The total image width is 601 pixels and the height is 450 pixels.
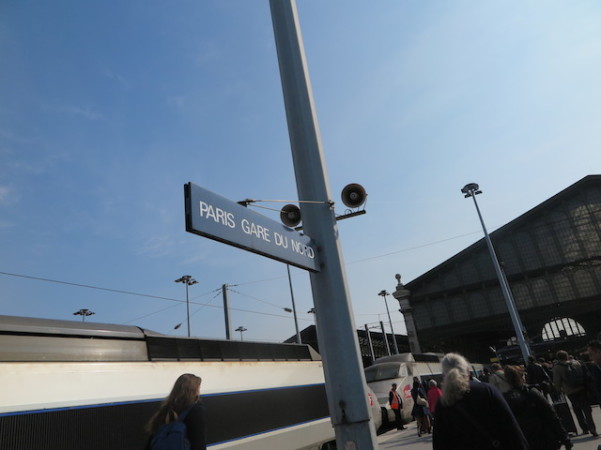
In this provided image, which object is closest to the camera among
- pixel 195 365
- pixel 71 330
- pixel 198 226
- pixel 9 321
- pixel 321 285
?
pixel 198 226

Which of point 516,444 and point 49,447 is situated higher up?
point 49,447

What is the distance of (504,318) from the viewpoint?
40.4 m

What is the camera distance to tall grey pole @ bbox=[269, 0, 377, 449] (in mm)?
3639

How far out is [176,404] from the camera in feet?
11.2

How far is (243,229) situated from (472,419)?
7.16 feet

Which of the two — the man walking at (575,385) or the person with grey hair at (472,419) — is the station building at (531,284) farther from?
the person with grey hair at (472,419)

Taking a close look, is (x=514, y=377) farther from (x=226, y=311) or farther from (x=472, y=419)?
(x=226, y=311)

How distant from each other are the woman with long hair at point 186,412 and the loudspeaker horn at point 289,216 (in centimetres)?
205

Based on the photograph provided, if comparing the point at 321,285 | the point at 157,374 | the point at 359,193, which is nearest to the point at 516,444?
the point at 321,285

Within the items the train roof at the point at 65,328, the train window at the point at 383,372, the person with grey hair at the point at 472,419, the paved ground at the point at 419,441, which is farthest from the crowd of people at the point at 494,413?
the train window at the point at 383,372

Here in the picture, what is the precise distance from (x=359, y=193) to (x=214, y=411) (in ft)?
14.4

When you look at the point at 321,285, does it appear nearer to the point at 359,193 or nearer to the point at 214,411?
the point at 359,193

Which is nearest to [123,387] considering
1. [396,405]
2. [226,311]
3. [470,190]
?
[396,405]

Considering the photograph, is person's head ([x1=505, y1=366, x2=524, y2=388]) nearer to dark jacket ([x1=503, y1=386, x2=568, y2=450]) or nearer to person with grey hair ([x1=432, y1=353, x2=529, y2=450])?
dark jacket ([x1=503, y1=386, x2=568, y2=450])
